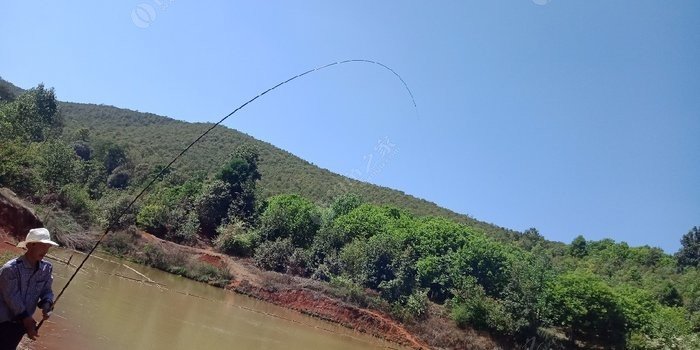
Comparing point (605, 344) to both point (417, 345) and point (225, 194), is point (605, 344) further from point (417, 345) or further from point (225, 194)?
point (225, 194)

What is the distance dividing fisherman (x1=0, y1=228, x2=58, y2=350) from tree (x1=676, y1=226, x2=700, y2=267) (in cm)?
7756

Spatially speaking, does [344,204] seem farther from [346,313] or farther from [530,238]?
[530,238]

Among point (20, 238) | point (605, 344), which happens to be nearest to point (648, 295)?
point (605, 344)

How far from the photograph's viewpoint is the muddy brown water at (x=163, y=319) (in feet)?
38.8

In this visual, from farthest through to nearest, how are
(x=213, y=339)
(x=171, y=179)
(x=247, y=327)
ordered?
(x=171, y=179)
(x=247, y=327)
(x=213, y=339)

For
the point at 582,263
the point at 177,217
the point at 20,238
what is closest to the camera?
the point at 20,238

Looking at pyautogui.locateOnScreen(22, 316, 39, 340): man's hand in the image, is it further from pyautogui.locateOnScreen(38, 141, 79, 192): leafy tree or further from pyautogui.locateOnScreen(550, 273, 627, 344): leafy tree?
pyautogui.locateOnScreen(38, 141, 79, 192): leafy tree

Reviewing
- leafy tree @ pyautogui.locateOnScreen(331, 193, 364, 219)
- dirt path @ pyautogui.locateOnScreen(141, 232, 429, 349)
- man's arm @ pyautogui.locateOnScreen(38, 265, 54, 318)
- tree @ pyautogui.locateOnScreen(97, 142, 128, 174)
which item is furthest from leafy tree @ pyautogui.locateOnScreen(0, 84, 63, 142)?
man's arm @ pyautogui.locateOnScreen(38, 265, 54, 318)

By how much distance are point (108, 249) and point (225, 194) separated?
17.0 m

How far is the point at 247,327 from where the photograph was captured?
63.2ft

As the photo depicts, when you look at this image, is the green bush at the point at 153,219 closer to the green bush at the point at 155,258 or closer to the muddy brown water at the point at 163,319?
the green bush at the point at 155,258

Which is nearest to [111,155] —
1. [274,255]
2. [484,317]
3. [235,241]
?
[235,241]

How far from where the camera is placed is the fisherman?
4648mm

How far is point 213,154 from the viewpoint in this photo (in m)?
79.7
